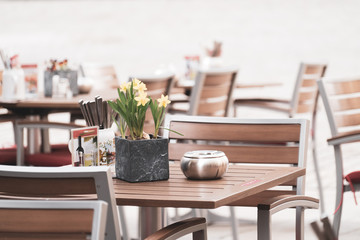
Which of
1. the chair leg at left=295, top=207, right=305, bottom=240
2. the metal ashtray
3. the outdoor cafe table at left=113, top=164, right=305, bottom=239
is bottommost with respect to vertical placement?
the chair leg at left=295, top=207, right=305, bottom=240

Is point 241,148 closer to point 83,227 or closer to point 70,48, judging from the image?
point 83,227

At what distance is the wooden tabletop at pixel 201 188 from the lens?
75.2 inches

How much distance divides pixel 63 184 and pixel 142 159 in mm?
386

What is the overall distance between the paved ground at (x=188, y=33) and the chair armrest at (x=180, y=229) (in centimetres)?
1000

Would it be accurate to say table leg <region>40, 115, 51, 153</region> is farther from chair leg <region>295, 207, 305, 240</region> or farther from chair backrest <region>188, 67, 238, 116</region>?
chair leg <region>295, 207, 305, 240</region>

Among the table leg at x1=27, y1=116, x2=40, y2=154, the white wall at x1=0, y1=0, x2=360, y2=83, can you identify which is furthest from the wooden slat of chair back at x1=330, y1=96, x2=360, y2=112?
the white wall at x1=0, y1=0, x2=360, y2=83

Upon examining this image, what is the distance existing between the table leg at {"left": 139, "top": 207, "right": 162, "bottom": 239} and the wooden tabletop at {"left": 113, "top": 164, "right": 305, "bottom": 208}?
14 centimetres

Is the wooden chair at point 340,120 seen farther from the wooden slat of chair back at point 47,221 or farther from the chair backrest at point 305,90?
the wooden slat of chair back at point 47,221

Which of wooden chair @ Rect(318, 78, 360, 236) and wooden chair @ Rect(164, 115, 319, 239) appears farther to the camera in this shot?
wooden chair @ Rect(318, 78, 360, 236)

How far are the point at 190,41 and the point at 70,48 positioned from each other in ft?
9.59

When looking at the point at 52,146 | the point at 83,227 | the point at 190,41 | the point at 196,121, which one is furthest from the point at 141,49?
the point at 83,227

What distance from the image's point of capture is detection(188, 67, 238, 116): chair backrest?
4414 mm

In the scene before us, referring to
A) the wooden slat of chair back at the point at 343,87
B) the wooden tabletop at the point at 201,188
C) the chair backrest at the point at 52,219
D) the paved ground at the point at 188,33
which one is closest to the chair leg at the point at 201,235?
the wooden tabletop at the point at 201,188

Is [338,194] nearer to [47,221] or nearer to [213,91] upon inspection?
[213,91]
